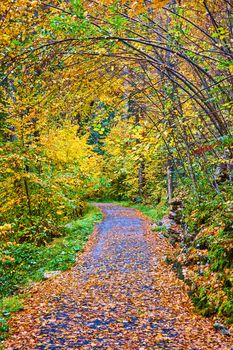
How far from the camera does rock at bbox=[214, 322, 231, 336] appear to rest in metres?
4.64

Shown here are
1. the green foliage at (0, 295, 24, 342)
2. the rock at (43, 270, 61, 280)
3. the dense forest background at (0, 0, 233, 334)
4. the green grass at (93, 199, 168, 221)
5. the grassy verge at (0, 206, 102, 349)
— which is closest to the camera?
the dense forest background at (0, 0, 233, 334)

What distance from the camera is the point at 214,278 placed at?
18.6ft

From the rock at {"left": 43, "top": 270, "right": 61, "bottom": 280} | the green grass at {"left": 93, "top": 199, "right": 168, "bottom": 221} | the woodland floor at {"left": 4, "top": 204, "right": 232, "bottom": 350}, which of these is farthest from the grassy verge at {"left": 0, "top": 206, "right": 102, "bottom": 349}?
the green grass at {"left": 93, "top": 199, "right": 168, "bottom": 221}

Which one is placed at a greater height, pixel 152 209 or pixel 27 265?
pixel 27 265

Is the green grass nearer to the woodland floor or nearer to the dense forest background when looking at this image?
the dense forest background

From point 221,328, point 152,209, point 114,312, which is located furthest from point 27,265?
point 152,209

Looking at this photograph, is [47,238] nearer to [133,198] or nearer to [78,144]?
[78,144]

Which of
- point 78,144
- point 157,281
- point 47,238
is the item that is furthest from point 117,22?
point 78,144

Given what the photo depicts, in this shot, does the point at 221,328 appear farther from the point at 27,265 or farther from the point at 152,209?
the point at 152,209

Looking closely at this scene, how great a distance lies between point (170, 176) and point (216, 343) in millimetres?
11962

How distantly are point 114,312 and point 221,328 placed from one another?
1.83 meters

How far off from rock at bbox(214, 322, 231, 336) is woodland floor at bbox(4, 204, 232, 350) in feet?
0.24

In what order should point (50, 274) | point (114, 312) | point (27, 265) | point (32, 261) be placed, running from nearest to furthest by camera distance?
point (114, 312) < point (50, 274) < point (27, 265) < point (32, 261)

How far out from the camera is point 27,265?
29.9ft
